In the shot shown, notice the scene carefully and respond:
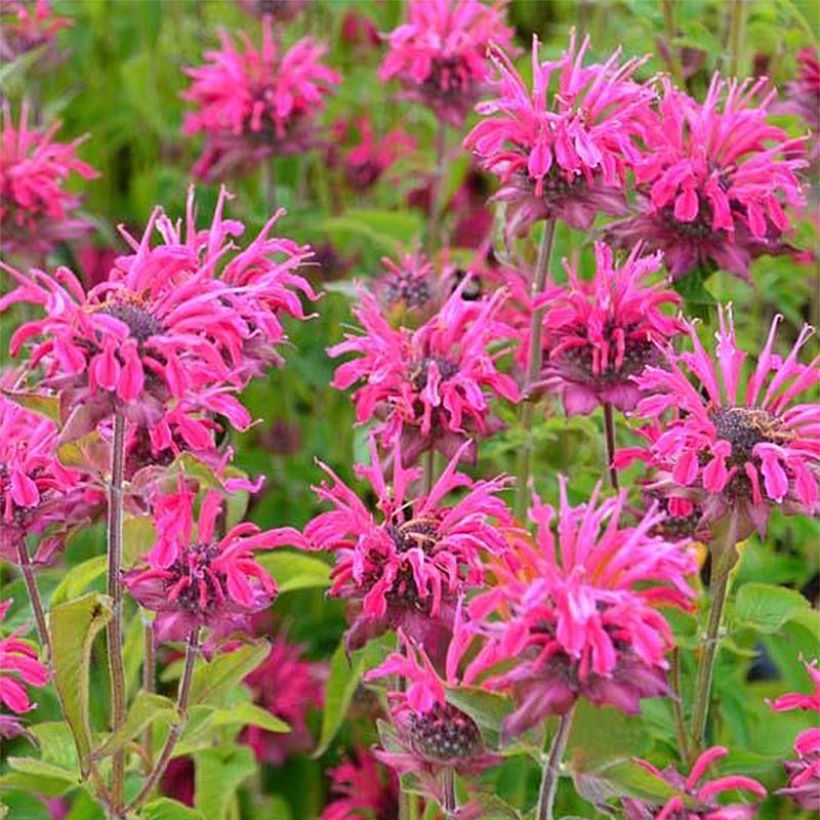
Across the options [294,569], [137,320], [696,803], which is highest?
[137,320]

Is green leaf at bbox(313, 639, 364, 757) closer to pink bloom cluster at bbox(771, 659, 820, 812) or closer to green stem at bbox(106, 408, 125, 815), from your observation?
green stem at bbox(106, 408, 125, 815)

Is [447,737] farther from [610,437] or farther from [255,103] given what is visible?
[255,103]

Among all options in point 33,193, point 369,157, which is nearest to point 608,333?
point 33,193

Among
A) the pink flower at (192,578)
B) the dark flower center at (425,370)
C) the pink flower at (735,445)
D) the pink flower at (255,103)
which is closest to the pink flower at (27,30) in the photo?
the pink flower at (255,103)

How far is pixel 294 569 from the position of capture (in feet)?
4.30

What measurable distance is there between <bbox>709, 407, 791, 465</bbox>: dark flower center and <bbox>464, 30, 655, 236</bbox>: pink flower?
226mm

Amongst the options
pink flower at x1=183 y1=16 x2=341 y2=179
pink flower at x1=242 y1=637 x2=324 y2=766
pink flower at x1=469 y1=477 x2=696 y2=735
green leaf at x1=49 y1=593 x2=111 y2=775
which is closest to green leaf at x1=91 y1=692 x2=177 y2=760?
green leaf at x1=49 y1=593 x2=111 y2=775

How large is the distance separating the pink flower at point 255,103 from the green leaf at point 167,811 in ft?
3.01

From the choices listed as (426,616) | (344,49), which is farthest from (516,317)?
(344,49)

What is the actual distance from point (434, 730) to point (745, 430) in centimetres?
30

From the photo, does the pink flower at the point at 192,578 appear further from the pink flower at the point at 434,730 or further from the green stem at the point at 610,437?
the green stem at the point at 610,437

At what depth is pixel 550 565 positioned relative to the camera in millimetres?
868

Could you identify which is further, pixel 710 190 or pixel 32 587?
pixel 710 190

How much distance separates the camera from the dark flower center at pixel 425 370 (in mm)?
1224
